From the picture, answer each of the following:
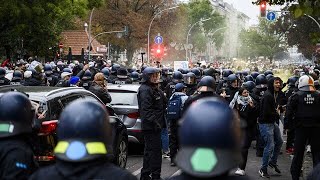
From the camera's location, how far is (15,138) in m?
3.76

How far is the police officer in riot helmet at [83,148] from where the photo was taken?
2.72 metres

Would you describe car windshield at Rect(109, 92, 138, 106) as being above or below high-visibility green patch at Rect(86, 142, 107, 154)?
below

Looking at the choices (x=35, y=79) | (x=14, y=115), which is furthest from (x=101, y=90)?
(x=14, y=115)

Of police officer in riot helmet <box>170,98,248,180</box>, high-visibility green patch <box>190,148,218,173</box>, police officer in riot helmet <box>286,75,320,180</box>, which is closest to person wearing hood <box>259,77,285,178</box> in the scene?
police officer in riot helmet <box>286,75,320,180</box>

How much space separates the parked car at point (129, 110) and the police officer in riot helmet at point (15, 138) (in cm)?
811

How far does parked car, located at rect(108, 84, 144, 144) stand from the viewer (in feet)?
39.8

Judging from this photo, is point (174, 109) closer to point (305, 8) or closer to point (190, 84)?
point (190, 84)

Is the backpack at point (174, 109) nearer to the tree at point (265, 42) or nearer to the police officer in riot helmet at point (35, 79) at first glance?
the police officer in riot helmet at point (35, 79)

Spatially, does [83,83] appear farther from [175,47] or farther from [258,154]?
[175,47]

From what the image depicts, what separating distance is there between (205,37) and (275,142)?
A: 89256 millimetres

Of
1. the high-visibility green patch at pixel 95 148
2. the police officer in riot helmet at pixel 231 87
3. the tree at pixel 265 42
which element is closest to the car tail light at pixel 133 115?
the police officer in riot helmet at pixel 231 87

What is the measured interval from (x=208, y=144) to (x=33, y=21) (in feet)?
97.9

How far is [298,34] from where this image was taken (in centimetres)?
5388

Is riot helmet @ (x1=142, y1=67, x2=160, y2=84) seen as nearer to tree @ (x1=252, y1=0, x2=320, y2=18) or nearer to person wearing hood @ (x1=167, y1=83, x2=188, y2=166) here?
person wearing hood @ (x1=167, y1=83, x2=188, y2=166)
